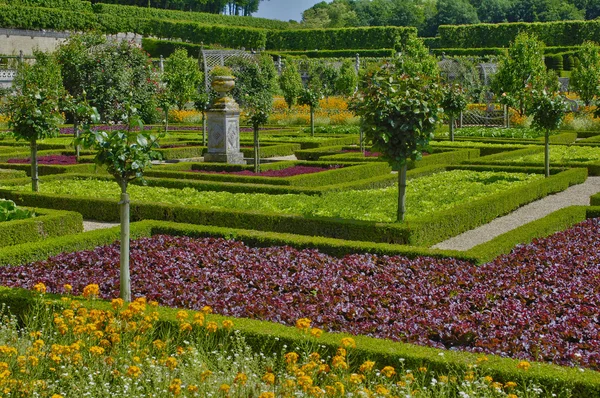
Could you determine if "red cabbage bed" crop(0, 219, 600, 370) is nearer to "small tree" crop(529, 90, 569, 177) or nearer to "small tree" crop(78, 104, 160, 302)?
"small tree" crop(78, 104, 160, 302)

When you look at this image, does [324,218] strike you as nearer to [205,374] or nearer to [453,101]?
[205,374]

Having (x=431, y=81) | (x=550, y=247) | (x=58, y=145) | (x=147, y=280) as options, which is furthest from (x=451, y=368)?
(x=58, y=145)

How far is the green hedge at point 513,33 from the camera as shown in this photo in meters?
60.3

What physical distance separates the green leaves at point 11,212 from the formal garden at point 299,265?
0.7 inches

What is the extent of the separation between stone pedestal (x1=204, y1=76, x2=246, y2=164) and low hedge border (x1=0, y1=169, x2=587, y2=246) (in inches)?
290

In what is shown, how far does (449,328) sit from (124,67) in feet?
83.8

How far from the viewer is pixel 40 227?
1065 centimetres

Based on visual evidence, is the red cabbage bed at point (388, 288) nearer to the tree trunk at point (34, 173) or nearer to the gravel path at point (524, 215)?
the gravel path at point (524, 215)

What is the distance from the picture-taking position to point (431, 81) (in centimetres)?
1174

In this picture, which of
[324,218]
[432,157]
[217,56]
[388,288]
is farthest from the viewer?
[217,56]

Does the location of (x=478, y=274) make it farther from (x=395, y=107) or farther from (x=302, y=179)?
(x=302, y=179)

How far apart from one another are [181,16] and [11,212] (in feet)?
219

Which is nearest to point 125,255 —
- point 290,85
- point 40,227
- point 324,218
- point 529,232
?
point 40,227

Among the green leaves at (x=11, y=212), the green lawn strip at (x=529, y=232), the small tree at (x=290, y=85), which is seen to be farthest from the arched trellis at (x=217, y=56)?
the green lawn strip at (x=529, y=232)
